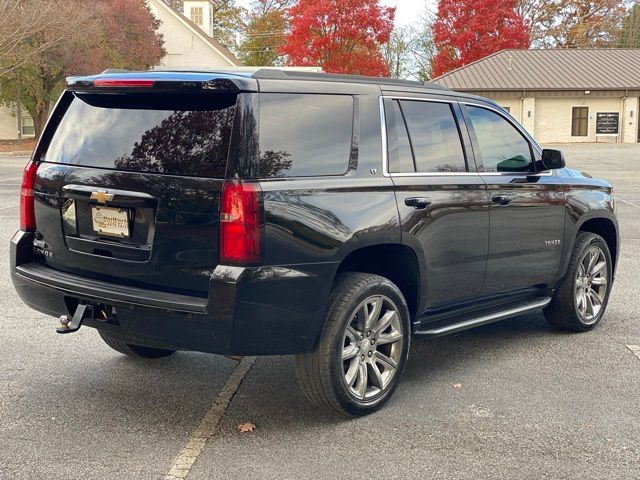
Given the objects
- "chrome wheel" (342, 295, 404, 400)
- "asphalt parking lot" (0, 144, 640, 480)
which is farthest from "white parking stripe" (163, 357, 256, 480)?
"chrome wheel" (342, 295, 404, 400)

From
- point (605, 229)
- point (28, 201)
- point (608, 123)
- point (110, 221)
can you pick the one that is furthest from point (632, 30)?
point (110, 221)

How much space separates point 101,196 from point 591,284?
418cm

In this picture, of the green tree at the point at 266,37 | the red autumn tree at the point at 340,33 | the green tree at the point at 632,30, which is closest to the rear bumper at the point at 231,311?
the red autumn tree at the point at 340,33

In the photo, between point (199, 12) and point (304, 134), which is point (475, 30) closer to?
point (199, 12)

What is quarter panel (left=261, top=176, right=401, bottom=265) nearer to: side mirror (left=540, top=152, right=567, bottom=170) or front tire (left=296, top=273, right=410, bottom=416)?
front tire (left=296, top=273, right=410, bottom=416)

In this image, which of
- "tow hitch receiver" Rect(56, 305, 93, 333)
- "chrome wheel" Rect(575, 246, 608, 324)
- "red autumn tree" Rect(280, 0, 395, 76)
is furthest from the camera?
"red autumn tree" Rect(280, 0, 395, 76)

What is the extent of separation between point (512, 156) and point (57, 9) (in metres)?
32.2

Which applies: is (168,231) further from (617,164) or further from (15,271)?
(617,164)

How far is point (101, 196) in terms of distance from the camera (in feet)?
14.2

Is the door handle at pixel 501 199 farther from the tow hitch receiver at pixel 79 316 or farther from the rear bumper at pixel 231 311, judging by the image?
the tow hitch receiver at pixel 79 316

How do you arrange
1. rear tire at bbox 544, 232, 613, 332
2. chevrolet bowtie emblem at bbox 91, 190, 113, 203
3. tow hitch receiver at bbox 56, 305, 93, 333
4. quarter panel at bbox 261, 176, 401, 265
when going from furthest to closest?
rear tire at bbox 544, 232, 613, 332
tow hitch receiver at bbox 56, 305, 93, 333
chevrolet bowtie emblem at bbox 91, 190, 113, 203
quarter panel at bbox 261, 176, 401, 265

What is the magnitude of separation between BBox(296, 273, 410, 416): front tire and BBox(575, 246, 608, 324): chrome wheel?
2287 mm

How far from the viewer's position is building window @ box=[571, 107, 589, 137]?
4978 centimetres

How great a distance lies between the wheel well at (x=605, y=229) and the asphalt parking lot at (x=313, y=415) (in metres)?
0.80
